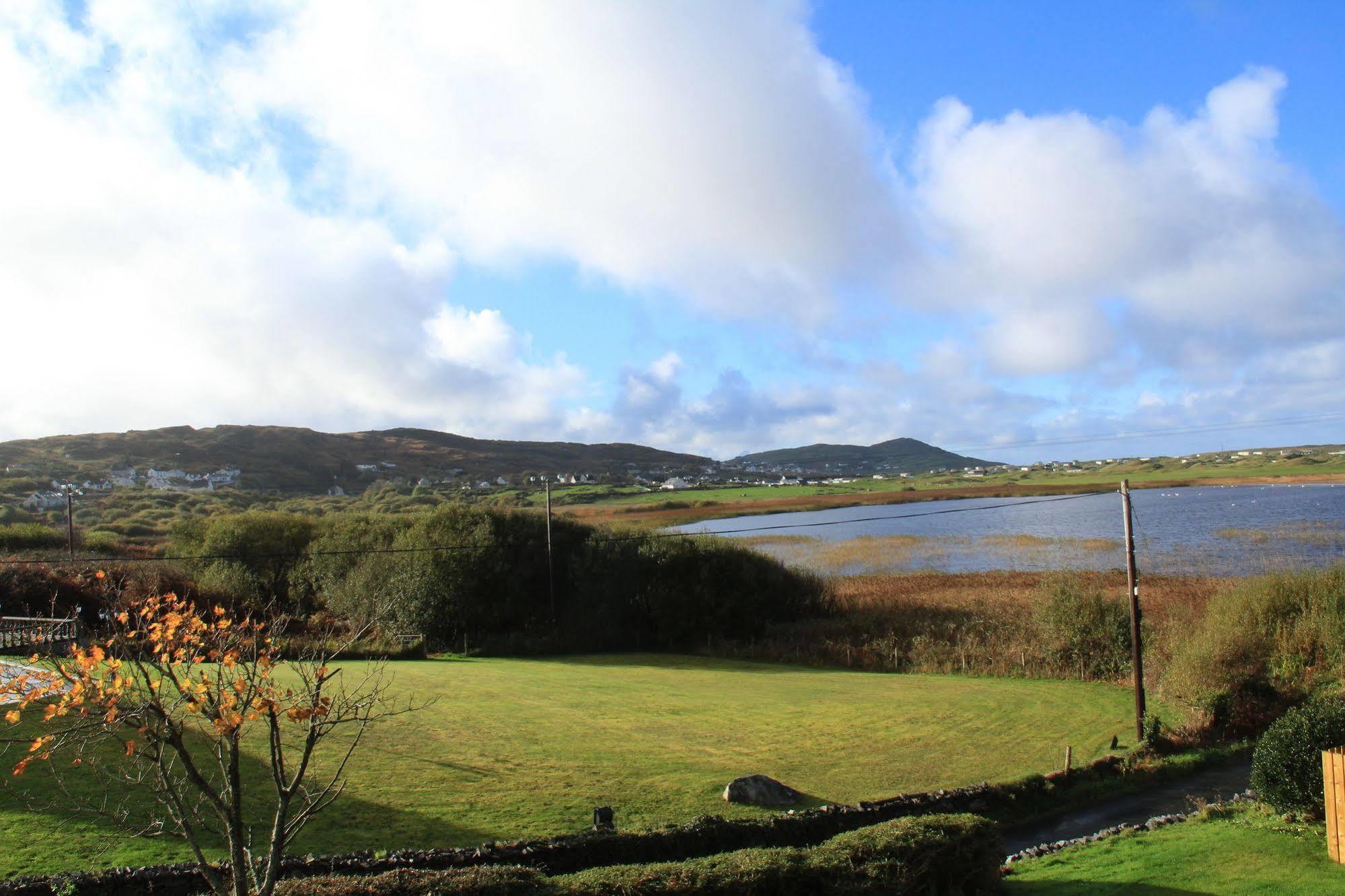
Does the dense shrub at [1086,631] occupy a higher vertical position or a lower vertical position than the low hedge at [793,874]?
lower

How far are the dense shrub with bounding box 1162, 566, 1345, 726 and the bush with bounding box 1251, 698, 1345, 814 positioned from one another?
9.24 m

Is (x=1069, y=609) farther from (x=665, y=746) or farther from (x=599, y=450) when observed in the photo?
(x=599, y=450)

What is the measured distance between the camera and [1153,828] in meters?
15.0

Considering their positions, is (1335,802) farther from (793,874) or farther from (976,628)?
(976,628)

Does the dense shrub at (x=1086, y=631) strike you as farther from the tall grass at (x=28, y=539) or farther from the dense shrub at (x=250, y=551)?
the tall grass at (x=28, y=539)

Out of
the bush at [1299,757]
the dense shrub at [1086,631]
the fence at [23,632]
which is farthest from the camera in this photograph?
the dense shrub at [1086,631]

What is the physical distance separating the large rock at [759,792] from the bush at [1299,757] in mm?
7603

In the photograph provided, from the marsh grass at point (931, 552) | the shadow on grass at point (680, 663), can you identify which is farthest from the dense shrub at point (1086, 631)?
the marsh grass at point (931, 552)

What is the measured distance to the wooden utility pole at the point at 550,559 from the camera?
40.6 m

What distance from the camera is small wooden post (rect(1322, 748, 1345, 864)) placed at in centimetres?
1205

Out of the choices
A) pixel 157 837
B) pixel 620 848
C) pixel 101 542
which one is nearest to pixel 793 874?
pixel 620 848

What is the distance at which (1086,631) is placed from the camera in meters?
29.8

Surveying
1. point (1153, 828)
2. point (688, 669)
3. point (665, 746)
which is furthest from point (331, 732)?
point (688, 669)

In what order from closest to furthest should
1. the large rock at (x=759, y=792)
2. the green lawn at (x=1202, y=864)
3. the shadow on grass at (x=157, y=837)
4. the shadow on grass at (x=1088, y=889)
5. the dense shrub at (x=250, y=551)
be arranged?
1. the shadow on grass at (x=157, y=837)
2. the shadow on grass at (x=1088, y=889)
3. the green lawn at (x=1202, y=864)
4. the large rock at (x=759, y=792)
5. the dense shrub at (x=250, y=551)
